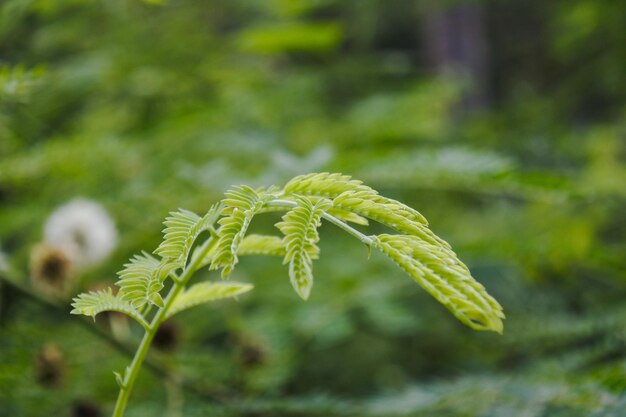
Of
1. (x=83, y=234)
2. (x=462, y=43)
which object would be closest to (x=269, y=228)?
(x=83, y=234)

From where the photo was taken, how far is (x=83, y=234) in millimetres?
1314

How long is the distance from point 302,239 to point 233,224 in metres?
0.06

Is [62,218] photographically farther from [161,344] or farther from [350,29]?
[350,29]

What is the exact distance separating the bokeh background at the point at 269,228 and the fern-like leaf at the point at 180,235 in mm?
528

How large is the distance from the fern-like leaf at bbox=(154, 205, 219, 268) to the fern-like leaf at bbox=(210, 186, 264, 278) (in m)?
0.02

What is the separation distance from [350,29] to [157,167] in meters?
3.52

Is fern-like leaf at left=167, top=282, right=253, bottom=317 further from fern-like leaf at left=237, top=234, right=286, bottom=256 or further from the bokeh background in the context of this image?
the bokeh background

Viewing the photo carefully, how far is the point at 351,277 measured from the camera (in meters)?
1.77

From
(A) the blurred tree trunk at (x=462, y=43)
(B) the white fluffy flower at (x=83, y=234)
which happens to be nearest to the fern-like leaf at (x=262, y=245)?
(B) the white fluffy flower at (x=83, y=234)

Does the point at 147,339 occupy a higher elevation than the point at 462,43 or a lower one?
lower

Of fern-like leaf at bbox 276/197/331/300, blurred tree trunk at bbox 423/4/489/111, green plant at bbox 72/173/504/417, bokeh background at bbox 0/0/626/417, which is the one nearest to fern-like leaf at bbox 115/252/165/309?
green plant at bbox 72/173/504/417

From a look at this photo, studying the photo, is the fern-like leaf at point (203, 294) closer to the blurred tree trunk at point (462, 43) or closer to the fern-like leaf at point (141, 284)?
the fern-like leaf at point (141, 284)

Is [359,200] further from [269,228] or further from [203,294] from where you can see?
[269,228]

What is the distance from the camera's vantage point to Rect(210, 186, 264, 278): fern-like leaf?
1.56ft
